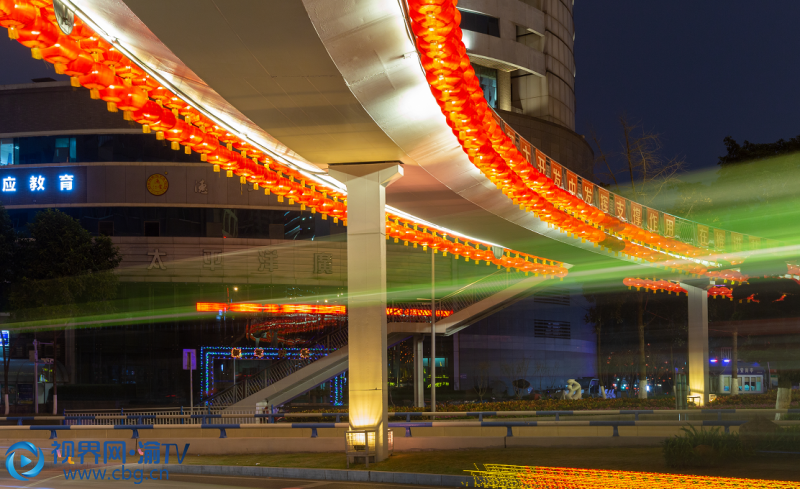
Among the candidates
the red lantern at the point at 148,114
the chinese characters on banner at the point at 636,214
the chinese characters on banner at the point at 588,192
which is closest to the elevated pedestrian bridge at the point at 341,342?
the chinese characters on banner at the point at 636,214

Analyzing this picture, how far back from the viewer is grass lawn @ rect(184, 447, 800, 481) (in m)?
12.9

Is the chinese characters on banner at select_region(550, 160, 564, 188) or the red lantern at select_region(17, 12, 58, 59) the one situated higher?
the red lantern at select_region(17, 12, 58, 59)

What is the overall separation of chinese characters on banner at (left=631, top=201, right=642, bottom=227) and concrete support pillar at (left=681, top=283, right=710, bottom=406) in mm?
10674

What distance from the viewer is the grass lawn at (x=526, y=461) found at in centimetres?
1287

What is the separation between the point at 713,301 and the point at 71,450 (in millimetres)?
33640

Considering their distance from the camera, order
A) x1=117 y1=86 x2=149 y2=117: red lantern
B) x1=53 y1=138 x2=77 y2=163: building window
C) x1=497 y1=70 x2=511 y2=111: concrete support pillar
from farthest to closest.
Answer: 1. x1=497 y1=70 x2=511 y2=111: concrete support pillar
2. x1=53 y1=138 x2=77 y2=163: building window
3. x1=117 y1=86 x2=149 y2=117: red lantern

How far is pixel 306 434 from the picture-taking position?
19812 mm

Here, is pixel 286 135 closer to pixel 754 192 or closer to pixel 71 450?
pixel 71 450

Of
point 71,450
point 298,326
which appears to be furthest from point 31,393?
point 71,450

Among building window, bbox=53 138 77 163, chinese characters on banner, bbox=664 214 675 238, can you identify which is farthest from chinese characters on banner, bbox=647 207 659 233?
building window, bbox=53 138 77 163

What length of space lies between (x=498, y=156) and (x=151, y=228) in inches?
1197

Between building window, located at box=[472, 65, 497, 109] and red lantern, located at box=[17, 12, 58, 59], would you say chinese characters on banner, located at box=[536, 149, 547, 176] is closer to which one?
red lantern, located at box=[17, 12, 58, 59]

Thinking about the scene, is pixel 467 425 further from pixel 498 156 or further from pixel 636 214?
pixel 498 156

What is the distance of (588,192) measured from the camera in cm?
1978
